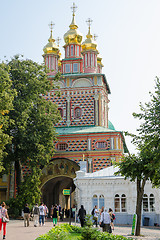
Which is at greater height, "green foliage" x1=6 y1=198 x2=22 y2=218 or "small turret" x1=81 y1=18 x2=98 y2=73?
"small turret" x1=81 y1=18 x2=98 y2=73

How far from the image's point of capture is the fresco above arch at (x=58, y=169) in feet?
82.0

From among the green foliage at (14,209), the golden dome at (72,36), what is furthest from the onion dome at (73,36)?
the green foliage at (14,209)

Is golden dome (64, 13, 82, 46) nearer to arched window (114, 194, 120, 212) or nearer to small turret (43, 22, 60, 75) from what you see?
small turret (43, 22, 60, 75)

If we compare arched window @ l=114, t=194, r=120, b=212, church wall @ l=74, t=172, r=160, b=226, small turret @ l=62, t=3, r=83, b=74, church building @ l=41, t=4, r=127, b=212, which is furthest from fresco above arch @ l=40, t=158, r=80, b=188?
small turret @ l=62, t=3, r=83, b=74

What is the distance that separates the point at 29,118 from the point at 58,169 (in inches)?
208

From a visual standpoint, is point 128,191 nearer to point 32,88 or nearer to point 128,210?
point 128,210

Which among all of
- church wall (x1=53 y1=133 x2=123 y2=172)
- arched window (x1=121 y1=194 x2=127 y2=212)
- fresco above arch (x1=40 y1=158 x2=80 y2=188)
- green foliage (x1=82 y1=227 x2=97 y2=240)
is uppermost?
church wall (x1=53 y1=133 x2=123 y2=172)

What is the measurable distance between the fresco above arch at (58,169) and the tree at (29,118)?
2123 millimetres

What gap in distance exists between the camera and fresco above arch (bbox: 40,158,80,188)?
25.0 metres

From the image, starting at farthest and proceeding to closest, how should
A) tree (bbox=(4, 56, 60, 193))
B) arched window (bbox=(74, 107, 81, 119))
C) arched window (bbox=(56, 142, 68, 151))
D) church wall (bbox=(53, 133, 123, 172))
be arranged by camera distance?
arched window (bbox=(74, 107, 81, 119)) < arched window (bbox=(56, 142, 68, 151)) < church wall (bbox=(53, 133, 123, 172)) < tree (bbox=(4, 56, 60, 193))

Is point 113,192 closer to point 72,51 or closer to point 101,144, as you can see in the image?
point 101,144

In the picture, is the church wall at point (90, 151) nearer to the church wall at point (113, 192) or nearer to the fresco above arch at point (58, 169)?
the fresco above arch at point (58, 169)

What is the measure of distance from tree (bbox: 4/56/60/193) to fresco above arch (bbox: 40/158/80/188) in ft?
6.97

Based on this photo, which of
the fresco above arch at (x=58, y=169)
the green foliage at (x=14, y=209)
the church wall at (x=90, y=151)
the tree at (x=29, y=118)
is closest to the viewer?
the green foliage at (x=14, y=209)
